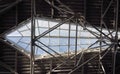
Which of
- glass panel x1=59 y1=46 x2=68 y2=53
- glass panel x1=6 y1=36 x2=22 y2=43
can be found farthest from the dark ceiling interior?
glass panel x1=59 y1=46 x2=68 y2=53

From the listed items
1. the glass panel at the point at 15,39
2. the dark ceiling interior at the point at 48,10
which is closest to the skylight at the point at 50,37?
the glass panel at the point at 15,39

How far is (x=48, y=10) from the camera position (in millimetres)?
10141

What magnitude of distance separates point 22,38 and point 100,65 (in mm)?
3330

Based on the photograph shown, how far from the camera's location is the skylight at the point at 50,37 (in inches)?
406

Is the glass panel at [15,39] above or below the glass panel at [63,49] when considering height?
above

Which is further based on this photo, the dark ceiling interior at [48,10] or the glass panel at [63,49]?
the glass panel at [63,49]

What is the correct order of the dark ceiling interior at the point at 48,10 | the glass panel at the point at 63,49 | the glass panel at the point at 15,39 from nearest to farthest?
the dark ceiling interior at the point at 48,10, the glass panel at the point at 15,39, the glass panel at the point at 63,49

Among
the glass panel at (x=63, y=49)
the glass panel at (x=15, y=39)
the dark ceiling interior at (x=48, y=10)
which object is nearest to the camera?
the dark ceiling interior at (x=48, y=10)

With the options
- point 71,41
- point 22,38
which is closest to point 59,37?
point 71,41

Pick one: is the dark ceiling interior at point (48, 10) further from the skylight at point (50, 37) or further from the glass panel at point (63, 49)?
the glass panel at point (63, 49)

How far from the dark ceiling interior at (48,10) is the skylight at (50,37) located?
0.32m

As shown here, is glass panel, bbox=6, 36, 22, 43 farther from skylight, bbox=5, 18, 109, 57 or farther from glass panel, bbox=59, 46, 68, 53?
glass panel, bbox=59, 46, 68, 53

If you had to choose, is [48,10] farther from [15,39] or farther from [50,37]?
[15,39]

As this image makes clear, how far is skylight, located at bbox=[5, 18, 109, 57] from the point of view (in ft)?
33.8
